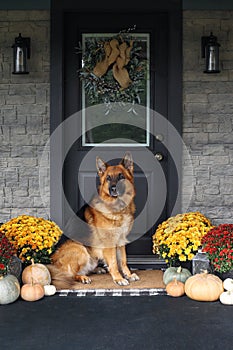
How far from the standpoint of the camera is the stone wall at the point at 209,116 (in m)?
4.75

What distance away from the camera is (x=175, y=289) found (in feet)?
12.8

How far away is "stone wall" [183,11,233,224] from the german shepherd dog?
756 mm

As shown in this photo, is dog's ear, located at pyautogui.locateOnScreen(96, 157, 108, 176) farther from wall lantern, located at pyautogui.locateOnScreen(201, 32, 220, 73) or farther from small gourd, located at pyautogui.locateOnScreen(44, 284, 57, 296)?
wall lantern, located at pyautogui.locateOnScreen(201, 32, 220, 73)

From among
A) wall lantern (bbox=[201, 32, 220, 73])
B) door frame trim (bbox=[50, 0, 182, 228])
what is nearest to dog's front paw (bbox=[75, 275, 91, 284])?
door frame trim (bbox=[50, 0, 182, 228])

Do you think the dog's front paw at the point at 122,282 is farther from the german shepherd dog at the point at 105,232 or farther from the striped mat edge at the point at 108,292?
the striped mat edge at the point at 108,292

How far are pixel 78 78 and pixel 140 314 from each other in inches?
91.3

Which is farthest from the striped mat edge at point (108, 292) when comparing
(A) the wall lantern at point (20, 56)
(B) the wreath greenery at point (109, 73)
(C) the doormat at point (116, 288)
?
(A) the wall lantern at point (20, 56)

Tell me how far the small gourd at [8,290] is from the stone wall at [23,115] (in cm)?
117

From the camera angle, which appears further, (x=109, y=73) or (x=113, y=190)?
(x=109, y=73)

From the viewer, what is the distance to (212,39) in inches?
182

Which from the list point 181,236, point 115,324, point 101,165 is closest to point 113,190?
point 101,165

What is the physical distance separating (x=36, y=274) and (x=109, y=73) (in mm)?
1945

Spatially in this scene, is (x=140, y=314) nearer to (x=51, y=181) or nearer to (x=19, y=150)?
(x=51, y=181)

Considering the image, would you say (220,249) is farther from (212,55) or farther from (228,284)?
(212,55)
